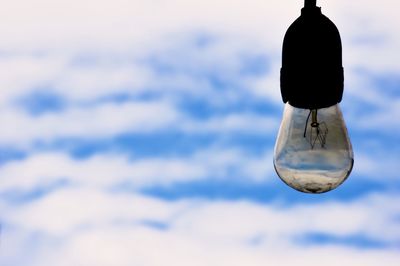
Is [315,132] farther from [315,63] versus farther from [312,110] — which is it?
[315,63]

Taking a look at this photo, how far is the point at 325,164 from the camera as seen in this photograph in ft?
7.13

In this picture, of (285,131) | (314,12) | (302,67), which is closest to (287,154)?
(285,131)

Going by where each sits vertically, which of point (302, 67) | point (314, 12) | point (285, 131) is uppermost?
point (314, 12)

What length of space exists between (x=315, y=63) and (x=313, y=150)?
0.30 m

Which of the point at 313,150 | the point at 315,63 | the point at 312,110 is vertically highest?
the point at 315,63

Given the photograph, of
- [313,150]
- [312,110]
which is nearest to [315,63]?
[312,110]

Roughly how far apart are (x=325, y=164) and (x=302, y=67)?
13.7 inches

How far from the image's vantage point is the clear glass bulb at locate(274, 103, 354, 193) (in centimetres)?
218

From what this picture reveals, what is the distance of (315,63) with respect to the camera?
88.5 inches

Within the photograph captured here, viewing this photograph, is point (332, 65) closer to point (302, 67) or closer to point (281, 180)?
point (302, 67)

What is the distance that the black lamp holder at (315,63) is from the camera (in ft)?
7.37

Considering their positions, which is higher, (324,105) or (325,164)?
(324,105)

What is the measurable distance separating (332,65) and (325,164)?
0.35 m

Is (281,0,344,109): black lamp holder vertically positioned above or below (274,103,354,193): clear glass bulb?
above
